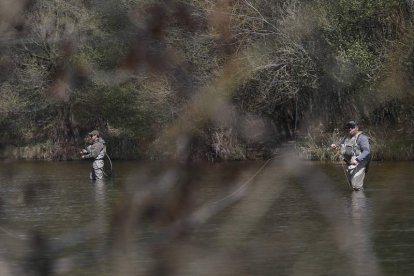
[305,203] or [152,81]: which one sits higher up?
[152,81]

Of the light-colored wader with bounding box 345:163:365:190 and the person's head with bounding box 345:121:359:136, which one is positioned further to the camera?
the light-colored wader with bounding box 345:163:365:190

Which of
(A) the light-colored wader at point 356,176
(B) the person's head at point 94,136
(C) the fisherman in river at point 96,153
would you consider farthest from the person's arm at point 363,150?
(B) the person's head at point 94,136

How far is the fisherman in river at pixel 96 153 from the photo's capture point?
28797 millimetres

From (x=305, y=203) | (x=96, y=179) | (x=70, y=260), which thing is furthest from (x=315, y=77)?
(x=70, y=260)

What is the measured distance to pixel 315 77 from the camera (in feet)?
122

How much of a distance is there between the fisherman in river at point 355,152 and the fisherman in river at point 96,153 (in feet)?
29.0

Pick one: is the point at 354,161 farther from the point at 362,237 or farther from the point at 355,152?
the point at 362,237

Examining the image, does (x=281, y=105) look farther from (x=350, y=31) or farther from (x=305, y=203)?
(x=305, y=203)

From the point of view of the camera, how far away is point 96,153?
28.9 meters

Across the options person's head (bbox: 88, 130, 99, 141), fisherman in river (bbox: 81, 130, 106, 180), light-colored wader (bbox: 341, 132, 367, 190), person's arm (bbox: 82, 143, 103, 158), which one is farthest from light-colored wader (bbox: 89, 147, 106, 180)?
light-colored wader (bbox: 341, 132, 367, 190)

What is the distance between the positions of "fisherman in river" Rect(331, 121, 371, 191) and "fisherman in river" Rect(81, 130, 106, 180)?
885 cm

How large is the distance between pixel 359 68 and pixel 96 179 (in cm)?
1045

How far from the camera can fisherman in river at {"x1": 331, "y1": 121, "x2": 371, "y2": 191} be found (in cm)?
2106

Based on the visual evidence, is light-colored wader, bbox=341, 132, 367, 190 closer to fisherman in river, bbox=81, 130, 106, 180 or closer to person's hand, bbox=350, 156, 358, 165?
person's hand, bbox=350, 156, 358, 165
